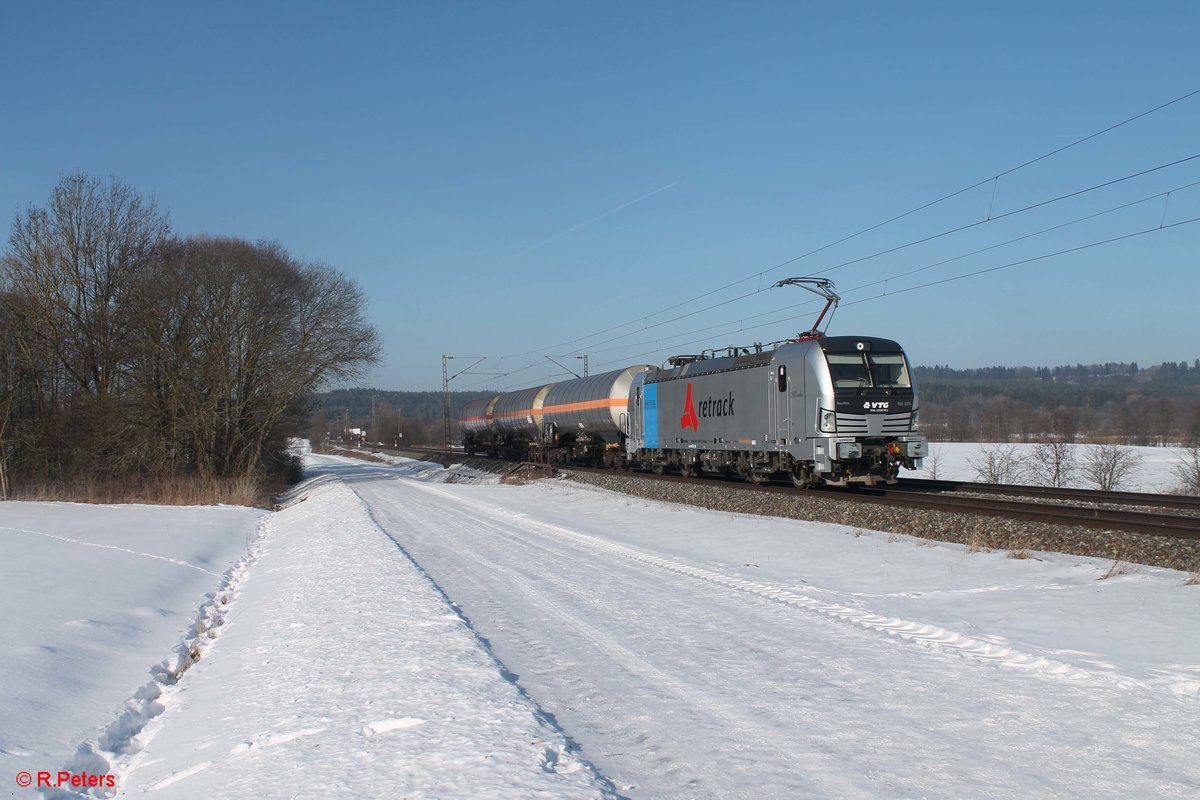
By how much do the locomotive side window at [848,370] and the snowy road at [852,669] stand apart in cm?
612

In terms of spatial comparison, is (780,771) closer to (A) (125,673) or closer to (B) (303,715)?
(B) (303,715)

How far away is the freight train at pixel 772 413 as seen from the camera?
19672 millimetres

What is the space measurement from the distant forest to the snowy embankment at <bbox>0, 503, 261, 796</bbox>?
16.7 metres

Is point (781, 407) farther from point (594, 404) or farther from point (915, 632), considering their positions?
point (594, 404)

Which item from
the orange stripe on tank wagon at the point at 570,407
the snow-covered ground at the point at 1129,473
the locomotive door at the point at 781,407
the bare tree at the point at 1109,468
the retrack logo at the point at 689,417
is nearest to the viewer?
the locomotive door at the point at 781,407

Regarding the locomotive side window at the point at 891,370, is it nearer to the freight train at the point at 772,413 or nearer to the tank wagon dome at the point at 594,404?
the freight train at the point at 772,413

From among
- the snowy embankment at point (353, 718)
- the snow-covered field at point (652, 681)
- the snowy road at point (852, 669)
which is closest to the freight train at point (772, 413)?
the snowy road at point (852, 669)

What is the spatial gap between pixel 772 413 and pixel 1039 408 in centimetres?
7667

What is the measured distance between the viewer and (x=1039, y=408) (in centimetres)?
8725

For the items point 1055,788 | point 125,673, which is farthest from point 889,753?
point 125,673

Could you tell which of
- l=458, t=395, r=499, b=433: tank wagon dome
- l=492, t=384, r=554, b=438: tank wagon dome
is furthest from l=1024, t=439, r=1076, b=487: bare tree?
l=458, t=395, r=499, b=433: tank wagon dome

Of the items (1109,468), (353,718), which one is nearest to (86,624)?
(353,718)

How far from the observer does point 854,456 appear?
1939 cm

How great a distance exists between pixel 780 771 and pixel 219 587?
473 inches
